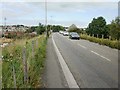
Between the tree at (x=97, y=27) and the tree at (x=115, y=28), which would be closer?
the tree at (x=115, y=28)

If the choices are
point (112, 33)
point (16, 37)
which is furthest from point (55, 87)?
point (112, 33)

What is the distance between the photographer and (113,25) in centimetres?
4559

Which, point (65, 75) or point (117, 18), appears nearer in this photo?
point (65, 75)

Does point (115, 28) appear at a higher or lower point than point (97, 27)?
lower

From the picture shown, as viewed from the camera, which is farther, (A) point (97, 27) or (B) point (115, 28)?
(A) point (97, 27)

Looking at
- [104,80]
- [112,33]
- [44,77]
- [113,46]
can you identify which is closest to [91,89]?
[104,80]

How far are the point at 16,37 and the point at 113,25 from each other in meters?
25.9

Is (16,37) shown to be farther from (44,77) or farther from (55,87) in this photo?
(55,87)

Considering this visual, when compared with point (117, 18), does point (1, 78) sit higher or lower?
lower

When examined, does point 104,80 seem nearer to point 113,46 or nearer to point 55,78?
point 55,78

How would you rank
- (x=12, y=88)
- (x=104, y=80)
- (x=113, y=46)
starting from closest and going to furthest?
(x=12, y=88) → (x=104, y=80) → (x=113, y=46)

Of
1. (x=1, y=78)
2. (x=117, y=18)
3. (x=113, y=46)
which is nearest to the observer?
(x=1, y=78)

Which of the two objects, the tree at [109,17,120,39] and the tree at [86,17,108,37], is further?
the tree at [86,17,108,37]

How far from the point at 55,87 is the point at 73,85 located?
0.72 metres
